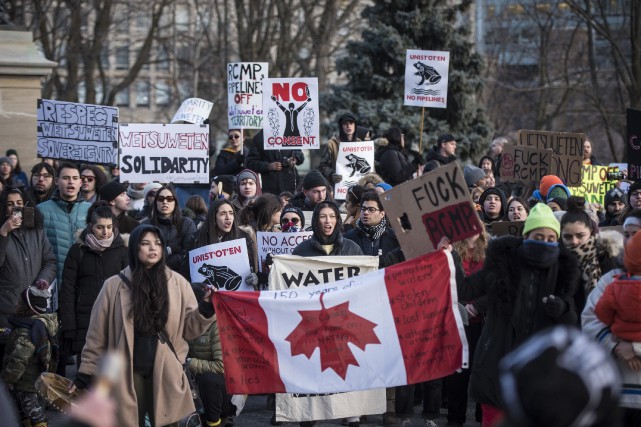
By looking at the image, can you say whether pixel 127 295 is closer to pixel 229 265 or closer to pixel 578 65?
pixel 229 265

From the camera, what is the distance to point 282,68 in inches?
1453

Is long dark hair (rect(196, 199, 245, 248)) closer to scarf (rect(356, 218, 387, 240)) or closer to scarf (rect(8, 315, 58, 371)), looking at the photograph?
scarf (rect(356, 218, 387, 240))

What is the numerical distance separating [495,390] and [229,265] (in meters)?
3.08

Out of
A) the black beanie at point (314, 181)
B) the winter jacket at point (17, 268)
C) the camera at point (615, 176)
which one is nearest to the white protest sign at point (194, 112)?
the black beanie at point (314, 181)

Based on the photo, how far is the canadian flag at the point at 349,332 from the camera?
24.2 feet

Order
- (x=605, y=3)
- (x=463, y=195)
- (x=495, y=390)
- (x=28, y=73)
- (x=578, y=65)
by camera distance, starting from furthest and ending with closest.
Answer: (x=578, y=65) → (x=605, y=3) → (x=28, y=73) → (x=463, y=195) → (x=495, y=390)

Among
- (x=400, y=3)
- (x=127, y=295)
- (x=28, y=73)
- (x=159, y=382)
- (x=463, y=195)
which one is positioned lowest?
(x=159, y=382)

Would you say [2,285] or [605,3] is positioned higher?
[605,3]

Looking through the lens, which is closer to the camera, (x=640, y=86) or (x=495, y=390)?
(x=495, y=390)

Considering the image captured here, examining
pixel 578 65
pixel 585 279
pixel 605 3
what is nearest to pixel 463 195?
pixel 585 279

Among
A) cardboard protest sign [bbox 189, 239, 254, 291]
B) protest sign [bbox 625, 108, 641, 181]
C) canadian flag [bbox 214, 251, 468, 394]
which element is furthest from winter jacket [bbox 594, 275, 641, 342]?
protest sign [bbox 625, 108, 641, 181]

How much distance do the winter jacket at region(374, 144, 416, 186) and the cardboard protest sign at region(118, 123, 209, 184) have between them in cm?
295

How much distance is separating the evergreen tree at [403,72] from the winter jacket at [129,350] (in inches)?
647

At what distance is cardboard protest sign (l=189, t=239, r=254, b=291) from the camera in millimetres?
8938
